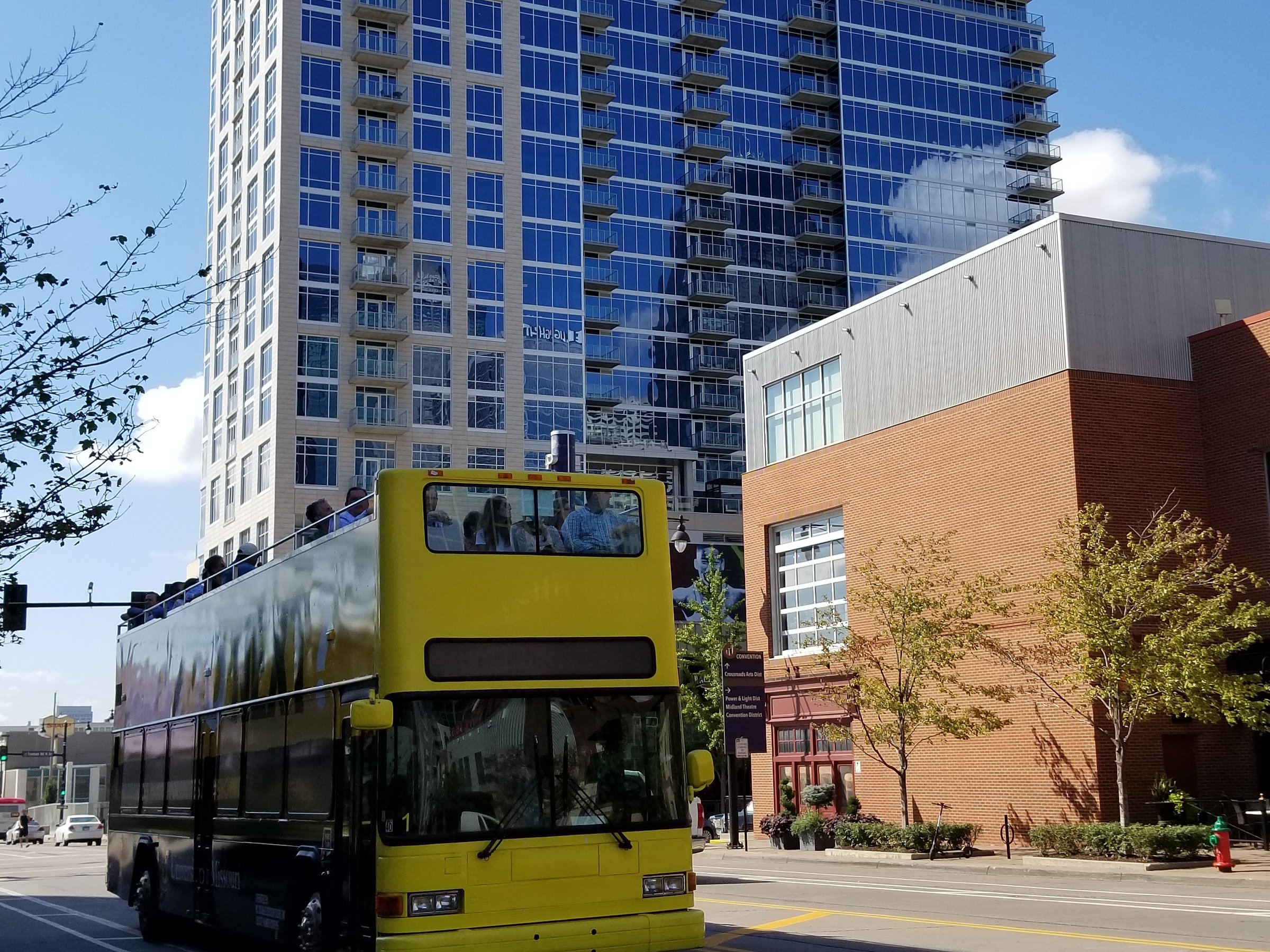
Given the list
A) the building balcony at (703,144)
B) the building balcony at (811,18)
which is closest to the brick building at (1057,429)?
the building balcony at (703,144)

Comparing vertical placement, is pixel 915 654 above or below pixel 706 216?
below

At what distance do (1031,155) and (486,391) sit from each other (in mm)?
50456

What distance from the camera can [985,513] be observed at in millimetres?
34125

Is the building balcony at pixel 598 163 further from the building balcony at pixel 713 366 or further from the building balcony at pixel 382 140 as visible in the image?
the building balcony at pixel 382 140

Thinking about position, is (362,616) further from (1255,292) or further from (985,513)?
(1255,292)

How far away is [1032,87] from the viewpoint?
4274 inches

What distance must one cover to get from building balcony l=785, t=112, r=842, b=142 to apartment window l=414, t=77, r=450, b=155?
95.1 feet

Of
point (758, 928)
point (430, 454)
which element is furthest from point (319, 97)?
point (758, 928)

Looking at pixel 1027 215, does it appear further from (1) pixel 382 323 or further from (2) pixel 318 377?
(2) pixel 318 377

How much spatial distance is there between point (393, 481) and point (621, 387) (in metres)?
83.4

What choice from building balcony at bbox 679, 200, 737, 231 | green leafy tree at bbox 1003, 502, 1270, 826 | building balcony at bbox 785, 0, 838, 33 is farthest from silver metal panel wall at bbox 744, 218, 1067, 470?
building balcony at bbox 785, 0, 838, 33

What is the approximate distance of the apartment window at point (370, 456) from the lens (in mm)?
76312

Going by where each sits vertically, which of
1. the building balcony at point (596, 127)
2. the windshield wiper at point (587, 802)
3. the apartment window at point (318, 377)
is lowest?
the windshield wiper at point (587, 802)

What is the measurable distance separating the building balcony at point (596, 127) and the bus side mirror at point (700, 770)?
278ft
